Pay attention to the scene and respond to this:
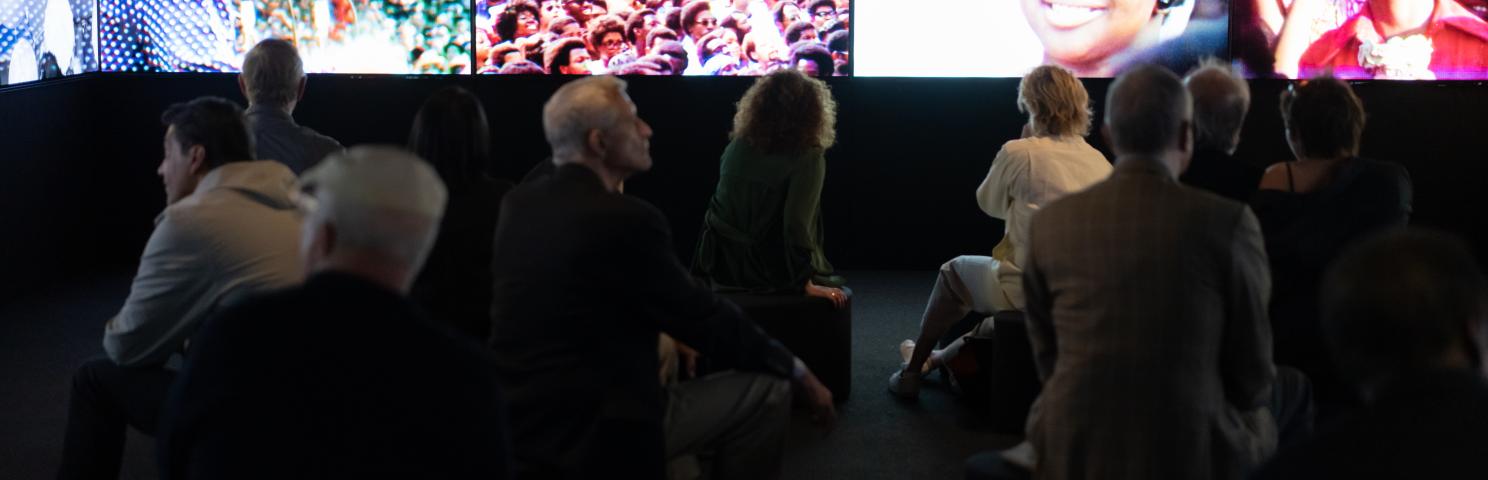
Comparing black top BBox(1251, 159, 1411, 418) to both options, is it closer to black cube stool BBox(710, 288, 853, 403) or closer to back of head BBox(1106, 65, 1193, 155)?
back of head BBox(1106, 65, 1193, 155)

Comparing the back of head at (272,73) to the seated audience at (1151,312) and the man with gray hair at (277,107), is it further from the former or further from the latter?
the seated audience at (1151,312)

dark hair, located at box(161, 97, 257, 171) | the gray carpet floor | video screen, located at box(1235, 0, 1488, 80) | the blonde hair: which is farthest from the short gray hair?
video screen, located at box(1235, 0, 1488, 80)

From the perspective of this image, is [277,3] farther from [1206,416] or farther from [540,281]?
[1206,416]

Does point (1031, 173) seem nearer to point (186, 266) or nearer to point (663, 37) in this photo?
point (186, 266)

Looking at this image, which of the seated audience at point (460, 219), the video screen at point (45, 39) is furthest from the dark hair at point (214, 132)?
the video screen at point (45, 39)

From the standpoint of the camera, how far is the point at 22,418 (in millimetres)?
5195

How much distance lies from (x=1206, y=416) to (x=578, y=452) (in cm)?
120

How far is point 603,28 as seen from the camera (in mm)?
7602

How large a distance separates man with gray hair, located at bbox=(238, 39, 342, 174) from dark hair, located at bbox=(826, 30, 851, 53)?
3.10m

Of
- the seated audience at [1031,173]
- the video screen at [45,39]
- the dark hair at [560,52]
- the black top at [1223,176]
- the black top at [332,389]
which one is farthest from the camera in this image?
the dark hair at [560,52]

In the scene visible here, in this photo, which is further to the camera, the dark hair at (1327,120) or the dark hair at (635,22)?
the dark hair at (635,22)

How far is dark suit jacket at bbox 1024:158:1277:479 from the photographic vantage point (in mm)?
2898

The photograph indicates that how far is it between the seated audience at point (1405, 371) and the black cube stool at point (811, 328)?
331 centimetres

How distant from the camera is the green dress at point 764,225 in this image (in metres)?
5.10
